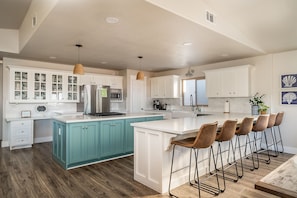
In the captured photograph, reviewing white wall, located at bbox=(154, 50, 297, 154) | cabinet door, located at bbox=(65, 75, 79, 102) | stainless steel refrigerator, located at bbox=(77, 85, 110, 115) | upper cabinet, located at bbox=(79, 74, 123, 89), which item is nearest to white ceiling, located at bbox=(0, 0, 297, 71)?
white wall, located at bbox=(154, 50, 297, 154)

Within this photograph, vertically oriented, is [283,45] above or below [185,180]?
above

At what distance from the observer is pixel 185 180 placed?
2865 millimetres

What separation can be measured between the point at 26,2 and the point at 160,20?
8.16 ft

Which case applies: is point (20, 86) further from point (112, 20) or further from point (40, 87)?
point (112, 20)

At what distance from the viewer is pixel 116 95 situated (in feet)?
21.7

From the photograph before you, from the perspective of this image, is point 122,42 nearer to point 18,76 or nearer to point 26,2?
point 26,2

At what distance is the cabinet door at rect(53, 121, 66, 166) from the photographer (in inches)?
136

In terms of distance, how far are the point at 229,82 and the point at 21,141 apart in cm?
565

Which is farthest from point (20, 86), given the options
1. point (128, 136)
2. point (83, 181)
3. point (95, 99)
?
point (83, 181)

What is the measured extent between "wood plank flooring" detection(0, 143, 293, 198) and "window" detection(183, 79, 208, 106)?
270cm

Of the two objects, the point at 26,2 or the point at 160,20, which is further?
the point at 26,2

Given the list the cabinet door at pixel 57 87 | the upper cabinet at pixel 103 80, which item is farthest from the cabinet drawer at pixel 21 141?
the upper cabinet at pixel 103 80

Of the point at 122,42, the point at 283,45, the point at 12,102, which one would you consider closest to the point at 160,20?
the point at 122,42

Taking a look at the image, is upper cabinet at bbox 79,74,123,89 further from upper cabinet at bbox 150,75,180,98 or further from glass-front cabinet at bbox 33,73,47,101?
upper cabinet at bbox 150,75,180,98
